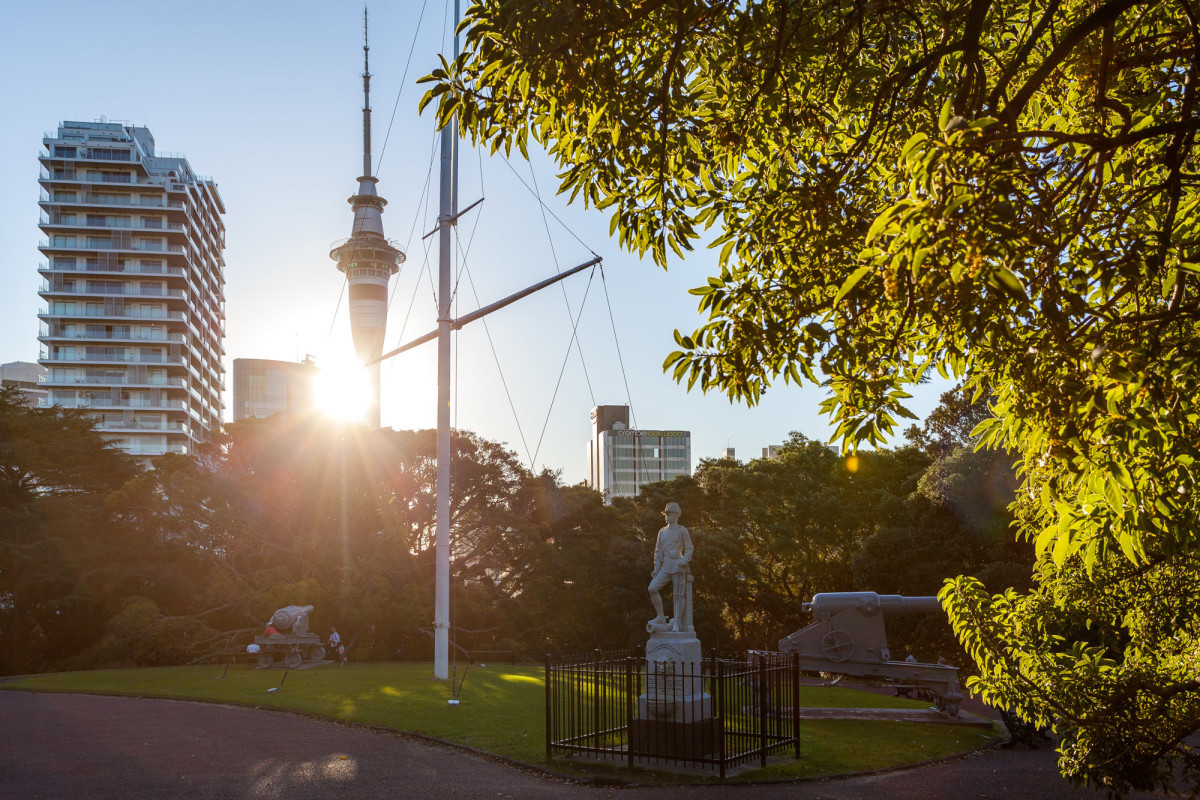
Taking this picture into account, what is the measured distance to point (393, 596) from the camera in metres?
30.8

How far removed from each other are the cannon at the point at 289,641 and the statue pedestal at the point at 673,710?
49.1 ft

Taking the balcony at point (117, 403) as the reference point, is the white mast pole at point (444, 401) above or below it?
below

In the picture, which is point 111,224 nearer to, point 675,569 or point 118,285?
point 118,285

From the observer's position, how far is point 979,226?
2.74 m

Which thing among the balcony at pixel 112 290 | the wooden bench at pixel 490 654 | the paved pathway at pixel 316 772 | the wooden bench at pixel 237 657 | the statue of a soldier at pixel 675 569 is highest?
the balcony at pixel 112 290

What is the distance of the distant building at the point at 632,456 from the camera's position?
127 meters

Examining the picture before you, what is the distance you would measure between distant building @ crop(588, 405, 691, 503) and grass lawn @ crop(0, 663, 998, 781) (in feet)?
330

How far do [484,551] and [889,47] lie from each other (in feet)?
100

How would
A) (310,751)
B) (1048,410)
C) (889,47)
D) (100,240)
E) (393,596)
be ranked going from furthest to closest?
(100,240)
(393,596)
(310,751)
(889,47)
(1048,410)

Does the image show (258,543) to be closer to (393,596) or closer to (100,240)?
(393,596)

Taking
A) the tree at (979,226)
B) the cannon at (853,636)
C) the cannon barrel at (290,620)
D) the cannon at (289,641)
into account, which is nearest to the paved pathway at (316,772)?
the cannon at (853,636)

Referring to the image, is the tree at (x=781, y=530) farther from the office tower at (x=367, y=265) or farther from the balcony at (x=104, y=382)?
the balcony at (x=104, y=382)

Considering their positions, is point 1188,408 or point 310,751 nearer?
point 1188,408

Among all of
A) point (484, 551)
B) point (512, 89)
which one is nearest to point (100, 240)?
point (484, 551)
